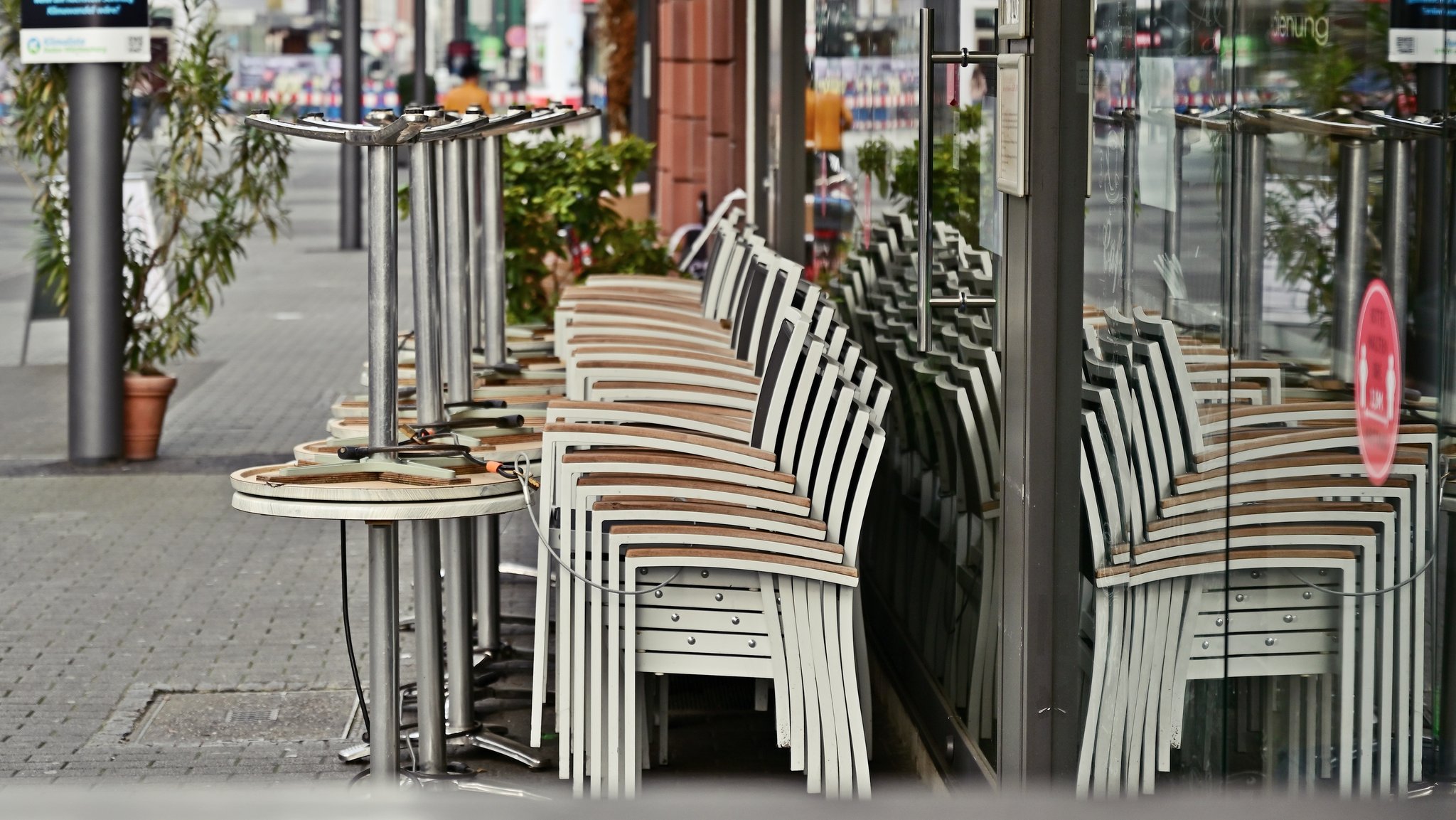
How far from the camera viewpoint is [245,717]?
495 cm

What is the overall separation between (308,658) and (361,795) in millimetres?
4911

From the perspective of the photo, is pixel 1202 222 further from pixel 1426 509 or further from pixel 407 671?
pixel 407 671

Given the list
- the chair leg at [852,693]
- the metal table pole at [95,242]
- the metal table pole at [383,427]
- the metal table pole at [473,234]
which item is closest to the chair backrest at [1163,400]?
the chair leg at [852,693]

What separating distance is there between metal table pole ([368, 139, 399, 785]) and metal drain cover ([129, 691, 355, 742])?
2.96 feet

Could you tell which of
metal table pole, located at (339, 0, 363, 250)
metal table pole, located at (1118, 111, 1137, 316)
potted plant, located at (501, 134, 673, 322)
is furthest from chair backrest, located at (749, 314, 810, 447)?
metal table pole, located at (339, 0, 363, 250)

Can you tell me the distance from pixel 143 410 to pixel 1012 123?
6377 millimetres

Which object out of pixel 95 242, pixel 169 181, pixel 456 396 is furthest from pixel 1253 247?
pixel 169 181

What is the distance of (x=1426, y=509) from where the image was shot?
2.21 m

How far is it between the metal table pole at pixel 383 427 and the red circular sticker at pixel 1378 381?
2113 millimetres

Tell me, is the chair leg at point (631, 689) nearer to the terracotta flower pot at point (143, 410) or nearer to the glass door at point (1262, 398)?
the glass door at point (1262, 398)

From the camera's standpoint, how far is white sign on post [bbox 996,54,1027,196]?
339 cm

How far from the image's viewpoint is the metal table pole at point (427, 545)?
13.5 feet

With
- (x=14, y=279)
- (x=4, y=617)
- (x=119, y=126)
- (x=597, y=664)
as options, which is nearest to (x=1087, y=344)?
(x=597, y=664)

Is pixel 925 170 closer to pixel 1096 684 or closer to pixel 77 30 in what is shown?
pixel 1096 684
